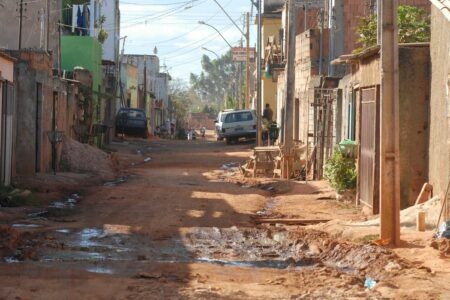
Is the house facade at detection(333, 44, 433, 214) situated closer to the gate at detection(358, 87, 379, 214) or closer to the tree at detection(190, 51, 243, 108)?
the gate at detection(358, 87, 379, 214)

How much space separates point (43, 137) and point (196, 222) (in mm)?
9483

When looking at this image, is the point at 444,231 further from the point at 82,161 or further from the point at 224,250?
the point at 82,161

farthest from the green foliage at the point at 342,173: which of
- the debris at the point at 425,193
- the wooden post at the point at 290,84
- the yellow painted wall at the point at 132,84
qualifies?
the yellow painted wall at the point at 132,84

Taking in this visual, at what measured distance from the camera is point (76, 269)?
36.6 feet

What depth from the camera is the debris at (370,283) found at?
33.9ft

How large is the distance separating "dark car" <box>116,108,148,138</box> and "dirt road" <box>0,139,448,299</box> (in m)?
29.3

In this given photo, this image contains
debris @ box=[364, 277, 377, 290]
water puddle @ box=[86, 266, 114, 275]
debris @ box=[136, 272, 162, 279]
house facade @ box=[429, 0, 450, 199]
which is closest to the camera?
debris @ box=[364, 277, 377, 290]

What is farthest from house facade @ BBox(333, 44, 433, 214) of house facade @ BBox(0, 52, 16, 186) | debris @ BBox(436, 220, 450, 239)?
house facade @ BBox(0, 52, 16, 186)

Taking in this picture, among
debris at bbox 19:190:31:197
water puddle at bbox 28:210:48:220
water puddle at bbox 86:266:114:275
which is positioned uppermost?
debris at bbox 19:190:31:197

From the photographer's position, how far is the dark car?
51906 millimetres

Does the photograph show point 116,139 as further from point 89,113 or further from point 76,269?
point 76,269

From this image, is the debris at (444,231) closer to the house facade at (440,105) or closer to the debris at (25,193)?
the house facade at (440,105)

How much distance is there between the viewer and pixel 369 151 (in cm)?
1777

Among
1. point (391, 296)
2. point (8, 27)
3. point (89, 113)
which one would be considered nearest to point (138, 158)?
point (89, 113)
